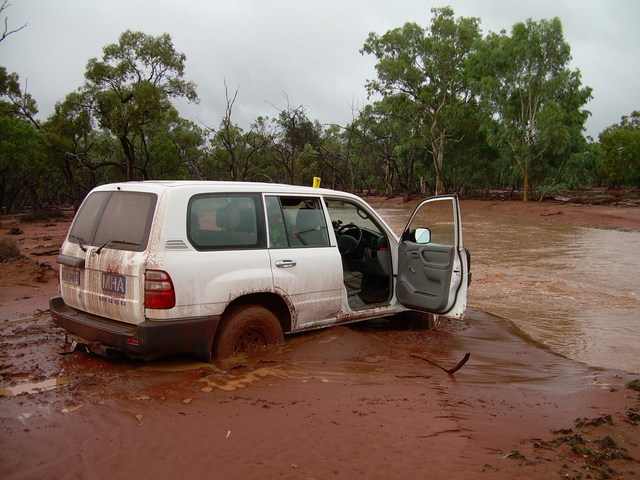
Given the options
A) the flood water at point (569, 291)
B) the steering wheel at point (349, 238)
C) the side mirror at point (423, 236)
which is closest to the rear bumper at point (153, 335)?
the steering wheel at point (349, 238)

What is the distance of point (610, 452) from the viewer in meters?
3.15

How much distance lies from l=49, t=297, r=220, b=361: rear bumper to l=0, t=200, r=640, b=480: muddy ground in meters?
0.21

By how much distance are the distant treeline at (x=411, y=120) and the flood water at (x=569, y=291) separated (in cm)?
1033

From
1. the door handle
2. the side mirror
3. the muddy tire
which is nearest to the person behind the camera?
the muddy tire

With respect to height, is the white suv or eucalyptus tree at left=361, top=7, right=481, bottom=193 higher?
eucalyptus tree at left=361, top=7, right=481, bottom=193

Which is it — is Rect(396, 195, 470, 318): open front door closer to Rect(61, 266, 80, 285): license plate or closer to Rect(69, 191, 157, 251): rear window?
Rect(69, 191, 157, 251): rear window

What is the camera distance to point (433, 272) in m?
5.50

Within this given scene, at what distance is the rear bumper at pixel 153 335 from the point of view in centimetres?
398

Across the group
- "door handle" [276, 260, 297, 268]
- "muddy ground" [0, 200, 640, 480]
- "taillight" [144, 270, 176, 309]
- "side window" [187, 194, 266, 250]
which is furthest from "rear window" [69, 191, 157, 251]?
"door handle" [276, 260, 297, 268]

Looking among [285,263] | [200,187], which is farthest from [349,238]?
[200,187]

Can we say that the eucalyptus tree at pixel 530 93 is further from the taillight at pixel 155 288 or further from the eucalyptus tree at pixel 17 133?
the taillight at pixel 155 288

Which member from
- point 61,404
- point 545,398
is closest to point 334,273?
point 545,398

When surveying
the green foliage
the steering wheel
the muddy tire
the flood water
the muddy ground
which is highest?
the green foliage

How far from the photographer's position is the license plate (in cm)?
462
